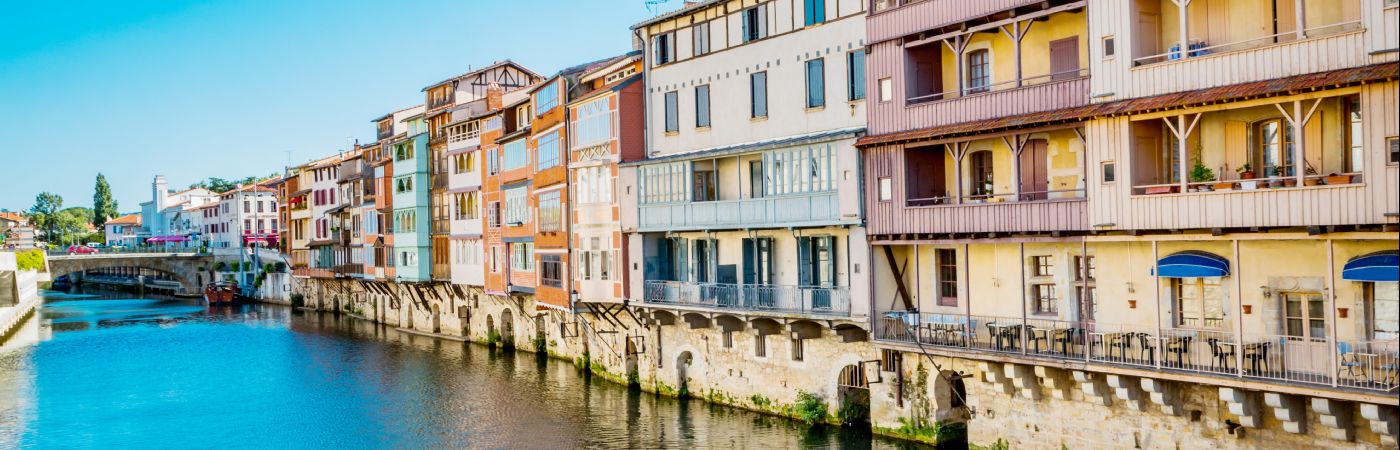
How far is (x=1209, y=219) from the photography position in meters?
21.9

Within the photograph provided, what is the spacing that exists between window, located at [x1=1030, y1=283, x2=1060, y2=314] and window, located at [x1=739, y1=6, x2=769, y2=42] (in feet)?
36.5

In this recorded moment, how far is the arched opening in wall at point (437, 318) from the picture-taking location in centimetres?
6638

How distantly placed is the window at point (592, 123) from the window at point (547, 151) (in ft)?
9.58

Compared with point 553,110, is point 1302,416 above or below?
below

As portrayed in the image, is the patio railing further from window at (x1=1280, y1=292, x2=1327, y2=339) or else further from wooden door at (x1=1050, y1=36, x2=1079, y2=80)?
wooden door at (x1=1050, y1=36, x2=1079, y2=80)

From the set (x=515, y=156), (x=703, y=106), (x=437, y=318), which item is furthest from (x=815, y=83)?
(x=437, y=318)

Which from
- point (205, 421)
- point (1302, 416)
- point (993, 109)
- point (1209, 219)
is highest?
point (993, 109)

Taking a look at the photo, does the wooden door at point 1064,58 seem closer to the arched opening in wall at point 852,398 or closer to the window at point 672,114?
the arched opening in wall at point 852,398

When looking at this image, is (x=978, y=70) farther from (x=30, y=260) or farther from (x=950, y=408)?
(x=30, y=260)

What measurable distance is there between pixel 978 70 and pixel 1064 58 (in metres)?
2.54

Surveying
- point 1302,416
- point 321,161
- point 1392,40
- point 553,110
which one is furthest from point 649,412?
point 321,161

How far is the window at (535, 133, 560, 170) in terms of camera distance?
147ft

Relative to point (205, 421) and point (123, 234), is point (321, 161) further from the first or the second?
point (123, 234)

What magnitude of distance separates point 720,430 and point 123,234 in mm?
182691
